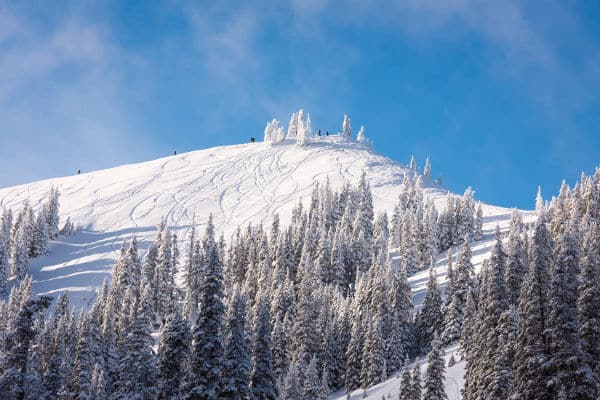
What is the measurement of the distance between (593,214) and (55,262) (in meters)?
114

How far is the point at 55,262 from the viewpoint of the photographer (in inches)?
5768

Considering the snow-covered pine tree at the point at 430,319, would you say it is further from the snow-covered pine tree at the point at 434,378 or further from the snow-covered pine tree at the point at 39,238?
the snow-covered pine tree at the point at 39,238

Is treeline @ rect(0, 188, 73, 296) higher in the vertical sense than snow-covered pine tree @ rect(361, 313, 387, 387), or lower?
higher

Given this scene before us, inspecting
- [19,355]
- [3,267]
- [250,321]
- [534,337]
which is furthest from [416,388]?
[3,267]

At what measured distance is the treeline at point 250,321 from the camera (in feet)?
137

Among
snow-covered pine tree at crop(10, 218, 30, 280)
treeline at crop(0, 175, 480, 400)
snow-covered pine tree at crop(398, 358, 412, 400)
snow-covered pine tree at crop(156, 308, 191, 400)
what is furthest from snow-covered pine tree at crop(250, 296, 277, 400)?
snow-covered pine tree at crop(10, 218, 30, 280)

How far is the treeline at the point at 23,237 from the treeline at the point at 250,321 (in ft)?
78.2

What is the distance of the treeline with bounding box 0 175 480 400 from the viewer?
41625 millimetres

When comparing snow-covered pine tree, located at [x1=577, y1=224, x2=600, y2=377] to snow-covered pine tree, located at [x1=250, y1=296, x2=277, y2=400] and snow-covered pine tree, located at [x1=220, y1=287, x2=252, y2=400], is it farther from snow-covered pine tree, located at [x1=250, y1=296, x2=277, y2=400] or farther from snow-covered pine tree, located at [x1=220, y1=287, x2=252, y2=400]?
snow-covered pine tree, located at [x1=250, y1=296, x2=277, y2=400]

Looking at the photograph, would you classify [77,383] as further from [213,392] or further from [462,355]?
[462,355]

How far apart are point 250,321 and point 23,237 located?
82999mm

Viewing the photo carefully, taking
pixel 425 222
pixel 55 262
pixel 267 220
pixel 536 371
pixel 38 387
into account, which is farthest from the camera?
pixel 267 220

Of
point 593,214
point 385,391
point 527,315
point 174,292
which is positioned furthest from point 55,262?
point 527,315

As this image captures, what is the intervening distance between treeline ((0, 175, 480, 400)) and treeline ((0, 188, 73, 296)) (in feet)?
78.2
